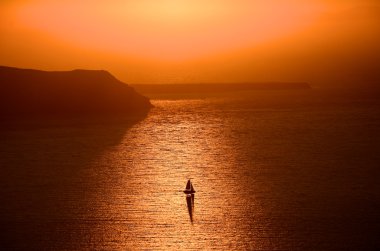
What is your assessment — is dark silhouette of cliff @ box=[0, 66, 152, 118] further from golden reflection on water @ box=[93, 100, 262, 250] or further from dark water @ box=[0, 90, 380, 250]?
golden reflection on water @ box=[93, 100, 262, 250]

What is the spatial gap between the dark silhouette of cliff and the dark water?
51.4 m

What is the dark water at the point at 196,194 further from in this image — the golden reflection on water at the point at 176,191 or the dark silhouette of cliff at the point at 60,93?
the dark silhouette of cliff at the point at 60,93

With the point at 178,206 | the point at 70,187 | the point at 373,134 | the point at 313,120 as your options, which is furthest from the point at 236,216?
the point at 313,120

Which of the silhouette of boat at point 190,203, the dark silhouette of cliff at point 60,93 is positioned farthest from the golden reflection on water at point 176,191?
the dark silhouette of cliff at point 60,93

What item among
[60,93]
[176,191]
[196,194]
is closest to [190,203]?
[196,194]

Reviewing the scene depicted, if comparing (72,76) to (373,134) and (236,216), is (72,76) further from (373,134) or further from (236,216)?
(236,216)

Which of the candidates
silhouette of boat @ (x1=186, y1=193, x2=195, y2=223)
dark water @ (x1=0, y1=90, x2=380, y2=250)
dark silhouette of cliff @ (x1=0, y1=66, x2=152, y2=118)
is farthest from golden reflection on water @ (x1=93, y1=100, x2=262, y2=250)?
dark silhouette of cliff @ (x1=0, y1=66, x2=152, y2=118)

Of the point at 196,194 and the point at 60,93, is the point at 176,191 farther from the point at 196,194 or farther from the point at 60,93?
the point at 60,93

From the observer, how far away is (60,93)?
160m

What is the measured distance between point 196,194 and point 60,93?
11523 cm

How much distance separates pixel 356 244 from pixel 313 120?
99265 millimetres

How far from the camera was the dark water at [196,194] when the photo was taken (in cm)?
3819

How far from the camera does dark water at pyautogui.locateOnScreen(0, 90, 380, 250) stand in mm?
38188

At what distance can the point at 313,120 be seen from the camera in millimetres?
133375
